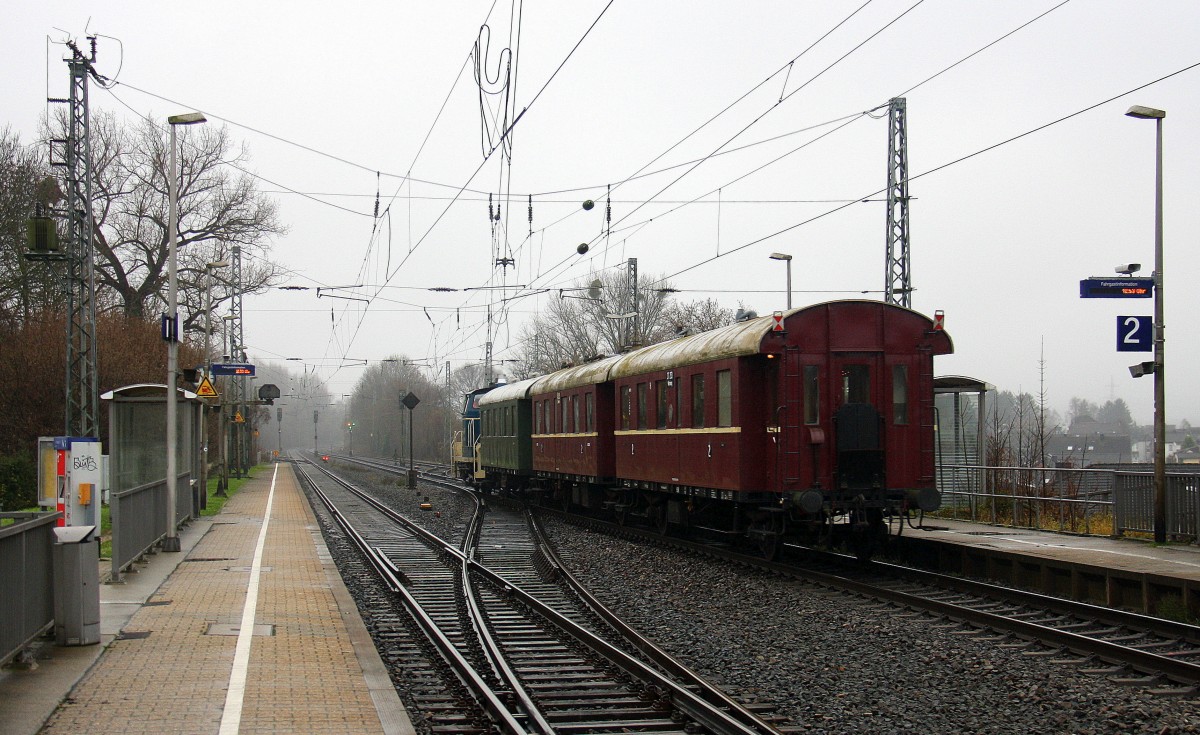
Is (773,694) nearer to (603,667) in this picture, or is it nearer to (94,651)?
(603,667)

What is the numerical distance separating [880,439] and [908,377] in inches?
38.7

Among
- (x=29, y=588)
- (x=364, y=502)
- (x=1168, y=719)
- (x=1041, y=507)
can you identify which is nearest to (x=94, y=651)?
(x=29, y=588)

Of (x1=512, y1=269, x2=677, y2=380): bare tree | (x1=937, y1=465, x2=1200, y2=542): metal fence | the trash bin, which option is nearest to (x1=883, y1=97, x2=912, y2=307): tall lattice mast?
(x1=937, y1=465, x2=1200, y2=542): metal fence

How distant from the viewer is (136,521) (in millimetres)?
14711

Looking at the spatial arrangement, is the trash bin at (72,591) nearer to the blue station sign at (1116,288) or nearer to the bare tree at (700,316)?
the blue station sign at (1116,288)

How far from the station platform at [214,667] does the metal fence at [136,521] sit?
32 centimetres

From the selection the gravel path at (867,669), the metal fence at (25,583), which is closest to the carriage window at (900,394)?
the gravel path at (867,669)

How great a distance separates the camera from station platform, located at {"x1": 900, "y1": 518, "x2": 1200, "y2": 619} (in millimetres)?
11266

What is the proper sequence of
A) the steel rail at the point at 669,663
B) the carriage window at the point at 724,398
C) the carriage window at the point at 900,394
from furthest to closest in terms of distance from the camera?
the carriage window at the point at 724,398 < the carriage window at the point at 900,394 < the steel rail at the point at 669,663

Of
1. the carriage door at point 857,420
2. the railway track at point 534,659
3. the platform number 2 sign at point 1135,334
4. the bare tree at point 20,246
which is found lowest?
the railway track at point 534,659

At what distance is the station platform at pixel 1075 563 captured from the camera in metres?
11.3

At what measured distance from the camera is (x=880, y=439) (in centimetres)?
1414

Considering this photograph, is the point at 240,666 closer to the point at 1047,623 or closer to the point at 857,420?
the point at 1047,623

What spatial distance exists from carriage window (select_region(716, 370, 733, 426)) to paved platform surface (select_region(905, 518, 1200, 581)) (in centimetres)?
307
